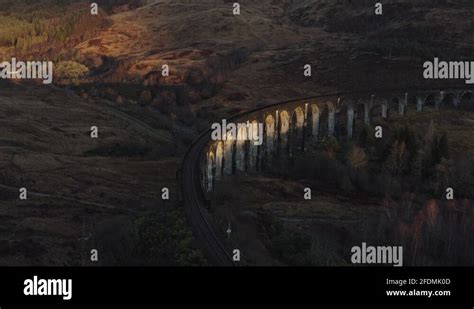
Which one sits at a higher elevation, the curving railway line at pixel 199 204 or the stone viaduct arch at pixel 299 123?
the stone viaduct arch at pixel 299 123

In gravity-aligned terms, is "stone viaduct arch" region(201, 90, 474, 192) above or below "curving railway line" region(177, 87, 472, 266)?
above

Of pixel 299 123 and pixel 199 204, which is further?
pixel 299 123

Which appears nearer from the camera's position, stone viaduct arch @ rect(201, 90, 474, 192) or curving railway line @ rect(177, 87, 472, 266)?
curving railway line @ rect(177, 87, 472, 266)

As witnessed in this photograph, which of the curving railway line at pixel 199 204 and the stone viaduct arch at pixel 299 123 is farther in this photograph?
the stone viaduct arch at pixel 299 123

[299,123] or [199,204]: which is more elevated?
[299,123]

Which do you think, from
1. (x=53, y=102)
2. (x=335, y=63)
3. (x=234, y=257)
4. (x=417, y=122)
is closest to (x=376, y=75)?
(x=335, y=63)

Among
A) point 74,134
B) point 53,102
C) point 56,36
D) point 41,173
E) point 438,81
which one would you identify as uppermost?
point 56,36
